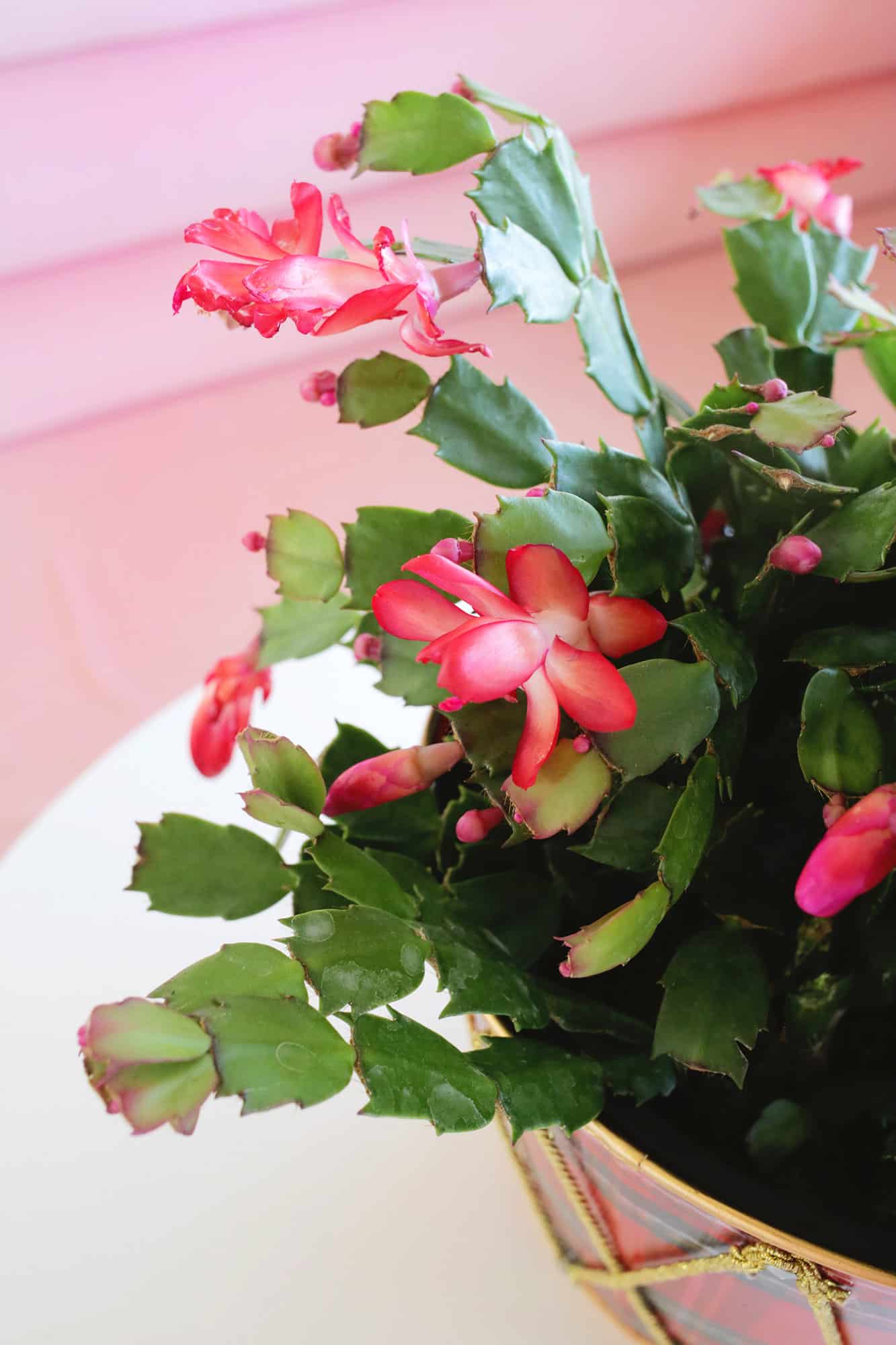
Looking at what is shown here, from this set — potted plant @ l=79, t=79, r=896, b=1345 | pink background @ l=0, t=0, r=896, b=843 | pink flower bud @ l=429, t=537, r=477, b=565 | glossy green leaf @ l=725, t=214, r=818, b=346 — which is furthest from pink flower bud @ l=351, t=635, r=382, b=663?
pink background @ l=0, t=0, r=896, b=843

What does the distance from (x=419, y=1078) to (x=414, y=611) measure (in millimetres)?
135

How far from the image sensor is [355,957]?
14.4 inches

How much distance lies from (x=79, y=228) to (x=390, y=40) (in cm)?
46

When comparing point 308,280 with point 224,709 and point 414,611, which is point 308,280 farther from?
point 224,709

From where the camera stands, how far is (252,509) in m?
1.82

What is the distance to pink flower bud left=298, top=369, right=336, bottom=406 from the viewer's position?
1.54 ft

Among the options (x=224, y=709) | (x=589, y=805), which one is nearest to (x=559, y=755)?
(x=589, y=805)

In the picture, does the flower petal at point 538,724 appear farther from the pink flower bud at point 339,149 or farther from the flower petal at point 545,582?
the pink flower bud at point 339,149

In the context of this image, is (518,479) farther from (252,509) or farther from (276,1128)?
(252,509)

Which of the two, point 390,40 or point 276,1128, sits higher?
point 390,40

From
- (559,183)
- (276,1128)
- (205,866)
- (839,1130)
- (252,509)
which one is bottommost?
(252,509)

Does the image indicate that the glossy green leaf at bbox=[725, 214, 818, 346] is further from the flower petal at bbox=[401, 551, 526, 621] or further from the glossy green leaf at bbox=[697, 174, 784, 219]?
the flower petal at bbox=[401, 551, 526, 621]

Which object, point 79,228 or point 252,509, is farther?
point 252,509

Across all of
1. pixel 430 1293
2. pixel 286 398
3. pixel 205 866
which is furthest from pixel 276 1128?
pixel 286 398
